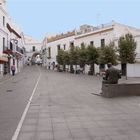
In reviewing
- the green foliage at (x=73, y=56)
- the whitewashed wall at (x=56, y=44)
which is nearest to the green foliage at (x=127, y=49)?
the green foliage at (x=73, y=56)

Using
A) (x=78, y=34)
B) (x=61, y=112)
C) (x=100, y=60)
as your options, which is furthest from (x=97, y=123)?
(x=78, y=34)

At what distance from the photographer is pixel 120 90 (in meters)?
15.1

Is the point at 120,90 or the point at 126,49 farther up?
the point at 126,49

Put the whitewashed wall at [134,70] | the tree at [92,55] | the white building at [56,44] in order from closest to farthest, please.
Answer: the whitewashed wall at [134,70], the tree at [92,55], the white building at [56,44]

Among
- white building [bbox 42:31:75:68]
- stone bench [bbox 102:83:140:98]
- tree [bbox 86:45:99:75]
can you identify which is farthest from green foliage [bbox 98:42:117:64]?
white building [bbox 42:31:75:68]

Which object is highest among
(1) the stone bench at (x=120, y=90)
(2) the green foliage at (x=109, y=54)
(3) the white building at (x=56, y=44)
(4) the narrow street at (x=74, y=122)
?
(3) the white building at (x=56, y=44)

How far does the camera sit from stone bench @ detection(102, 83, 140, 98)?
14.7 meters

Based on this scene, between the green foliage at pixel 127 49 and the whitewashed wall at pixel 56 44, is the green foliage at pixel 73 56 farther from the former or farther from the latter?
the green foliage at pixel 127 49

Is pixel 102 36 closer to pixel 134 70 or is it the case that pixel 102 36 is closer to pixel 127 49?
pixel 134 70

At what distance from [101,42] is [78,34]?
10.6 m

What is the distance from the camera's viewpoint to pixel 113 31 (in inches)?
1907

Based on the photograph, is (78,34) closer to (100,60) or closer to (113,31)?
(113,31)

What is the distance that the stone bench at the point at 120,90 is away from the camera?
14.7 m

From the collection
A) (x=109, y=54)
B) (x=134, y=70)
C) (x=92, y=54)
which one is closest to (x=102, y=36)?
(x=92, y=54)
